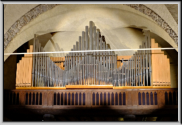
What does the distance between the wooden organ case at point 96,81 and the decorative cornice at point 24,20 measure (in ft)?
2.67

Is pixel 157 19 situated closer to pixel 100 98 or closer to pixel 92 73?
pixel 92 73

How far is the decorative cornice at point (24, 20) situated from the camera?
1131 cm

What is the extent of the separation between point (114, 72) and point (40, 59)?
2663 mm

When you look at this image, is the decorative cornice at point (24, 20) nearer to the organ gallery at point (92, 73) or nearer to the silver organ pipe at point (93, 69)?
the organ gallery at point (92, 73)

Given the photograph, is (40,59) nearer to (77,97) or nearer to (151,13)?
(77,97)

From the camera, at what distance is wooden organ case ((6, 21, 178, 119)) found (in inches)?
404

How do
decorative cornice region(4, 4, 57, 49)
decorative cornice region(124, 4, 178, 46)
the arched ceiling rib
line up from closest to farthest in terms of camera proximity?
decorative cornice region(124, 4, 178, 46)
decorative cornice region(4, 4, 57, 49)
the arched ceiling rib

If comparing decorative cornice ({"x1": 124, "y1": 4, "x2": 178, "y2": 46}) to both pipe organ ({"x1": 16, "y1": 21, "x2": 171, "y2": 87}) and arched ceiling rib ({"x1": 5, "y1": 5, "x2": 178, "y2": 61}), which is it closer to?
arched ceiling rib ({"x1": 5, "y1": 5, "x2": 178, "y2": 61})

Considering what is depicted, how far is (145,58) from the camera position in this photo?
36.2 ft

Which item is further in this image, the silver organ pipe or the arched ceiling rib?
the arched ceiling rib

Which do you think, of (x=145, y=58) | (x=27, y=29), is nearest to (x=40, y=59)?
(x=27, y=29)

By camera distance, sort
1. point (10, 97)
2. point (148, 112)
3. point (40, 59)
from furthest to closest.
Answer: point (40, 59)
point (10, 97)
point (148, 112)

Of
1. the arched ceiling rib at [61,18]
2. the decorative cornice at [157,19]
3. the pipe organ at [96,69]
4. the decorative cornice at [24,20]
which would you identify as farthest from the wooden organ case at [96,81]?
the decorative cornice at [24,20]

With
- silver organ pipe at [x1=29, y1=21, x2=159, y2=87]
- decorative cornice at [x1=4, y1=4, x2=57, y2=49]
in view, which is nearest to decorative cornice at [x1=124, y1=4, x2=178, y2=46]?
silver organ pipe at [x1=29, y1=21, x2=159, y2=87]
